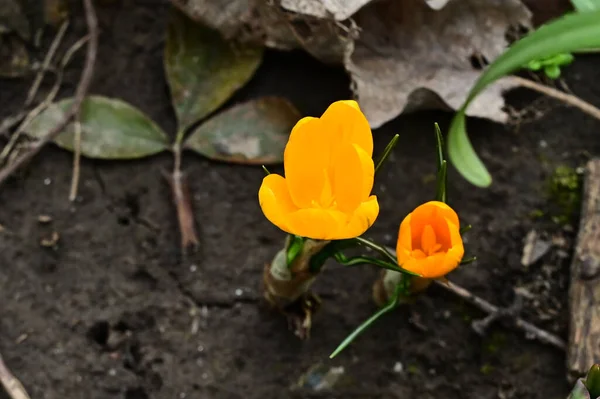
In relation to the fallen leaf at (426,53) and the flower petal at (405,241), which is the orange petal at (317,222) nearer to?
the flower petal at (405,241)

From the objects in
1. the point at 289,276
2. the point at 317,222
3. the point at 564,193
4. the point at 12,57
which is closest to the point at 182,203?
the point at 289,276

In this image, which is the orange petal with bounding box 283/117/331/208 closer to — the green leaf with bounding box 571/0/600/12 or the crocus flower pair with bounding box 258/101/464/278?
the crocus flower pair with bounding box 258/101/464/278

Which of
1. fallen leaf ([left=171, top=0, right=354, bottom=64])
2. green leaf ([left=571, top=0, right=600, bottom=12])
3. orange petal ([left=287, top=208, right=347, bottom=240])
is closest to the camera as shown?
orange petal ([left=287, top=208, right=347, bottom=240])

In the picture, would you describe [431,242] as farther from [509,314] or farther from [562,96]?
[562,96]

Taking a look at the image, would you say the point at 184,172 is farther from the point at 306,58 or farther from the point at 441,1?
the point at 441,1

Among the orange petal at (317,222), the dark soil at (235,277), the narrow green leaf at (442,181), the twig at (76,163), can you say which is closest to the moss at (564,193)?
the dark soil at (235,277)

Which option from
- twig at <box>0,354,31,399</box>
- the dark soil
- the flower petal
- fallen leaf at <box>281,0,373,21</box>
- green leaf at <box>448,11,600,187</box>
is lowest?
twig at <box>0,354,31,399</box>

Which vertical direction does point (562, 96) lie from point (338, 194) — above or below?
below

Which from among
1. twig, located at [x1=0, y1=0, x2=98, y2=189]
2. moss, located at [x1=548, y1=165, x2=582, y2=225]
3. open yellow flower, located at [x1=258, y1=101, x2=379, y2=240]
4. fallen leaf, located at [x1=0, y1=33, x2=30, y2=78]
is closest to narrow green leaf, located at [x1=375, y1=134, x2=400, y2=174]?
open yellow flower, located at [x1=258, y1=101, x2=379, y2=240]
